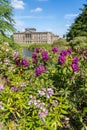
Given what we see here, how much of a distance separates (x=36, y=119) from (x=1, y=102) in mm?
503

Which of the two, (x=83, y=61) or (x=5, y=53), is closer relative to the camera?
(x=83, y=61)

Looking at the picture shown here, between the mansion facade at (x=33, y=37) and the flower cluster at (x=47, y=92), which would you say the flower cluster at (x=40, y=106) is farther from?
the mansion facade at (x=33, y=37)

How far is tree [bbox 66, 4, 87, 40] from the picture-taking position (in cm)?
3559

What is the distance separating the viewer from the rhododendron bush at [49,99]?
13.0ft

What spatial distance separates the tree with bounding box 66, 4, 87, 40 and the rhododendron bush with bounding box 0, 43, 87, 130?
30563 mm

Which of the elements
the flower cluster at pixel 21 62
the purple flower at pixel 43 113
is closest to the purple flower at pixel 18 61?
the flower cluster at pixel 21 62

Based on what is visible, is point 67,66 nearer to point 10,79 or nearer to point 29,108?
point 29,108

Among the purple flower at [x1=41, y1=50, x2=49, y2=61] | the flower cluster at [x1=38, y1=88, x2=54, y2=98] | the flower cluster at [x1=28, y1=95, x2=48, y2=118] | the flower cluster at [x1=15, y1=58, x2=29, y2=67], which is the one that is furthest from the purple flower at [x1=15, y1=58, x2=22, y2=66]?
the flower cluster at [x1=28, y1=95, x2=48, y2=118]

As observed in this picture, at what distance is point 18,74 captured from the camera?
567 centimetres

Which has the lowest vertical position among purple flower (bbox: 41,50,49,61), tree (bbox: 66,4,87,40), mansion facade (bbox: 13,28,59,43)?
mansion facade (bbox: 13,28,59,43)

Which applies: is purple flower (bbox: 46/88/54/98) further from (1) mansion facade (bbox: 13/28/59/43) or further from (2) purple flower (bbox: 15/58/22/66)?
(1) mansion facade (bbox: 13/28/59/43)

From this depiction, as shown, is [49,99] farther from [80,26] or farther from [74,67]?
[80,26]

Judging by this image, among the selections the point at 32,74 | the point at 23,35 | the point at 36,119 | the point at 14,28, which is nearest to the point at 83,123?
the point at 36,119

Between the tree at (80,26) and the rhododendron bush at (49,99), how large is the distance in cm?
3056
